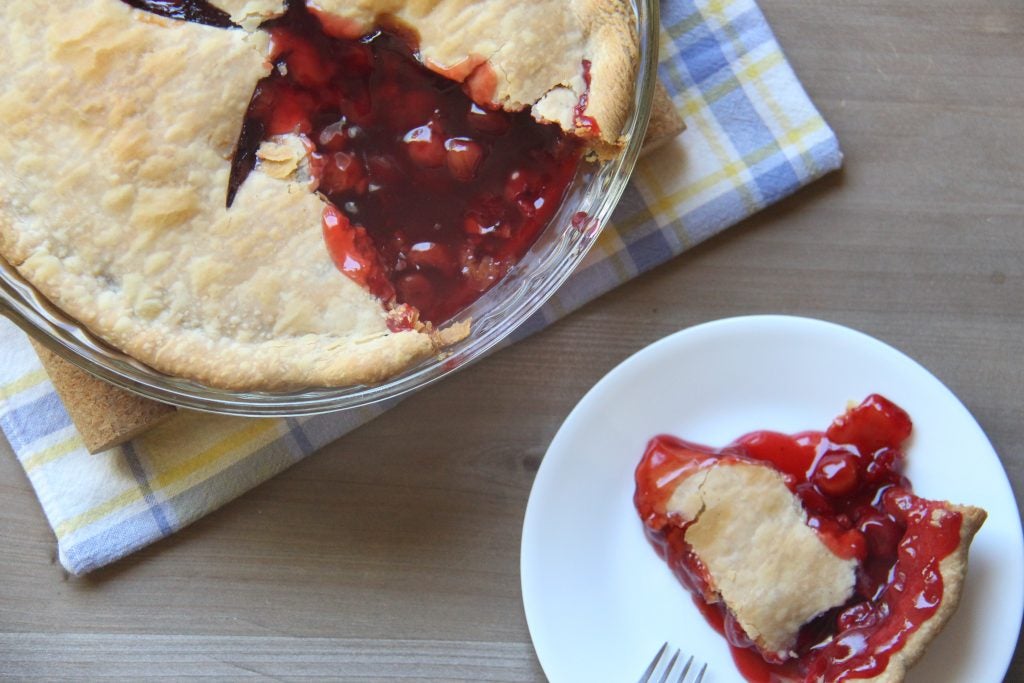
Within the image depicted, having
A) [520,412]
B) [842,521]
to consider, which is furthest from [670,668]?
[520,412]

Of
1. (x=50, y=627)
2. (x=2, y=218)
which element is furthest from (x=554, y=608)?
(x=2, y=218)

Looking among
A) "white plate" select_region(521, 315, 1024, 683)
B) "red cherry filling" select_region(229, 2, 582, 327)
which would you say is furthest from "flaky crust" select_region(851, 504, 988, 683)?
"red cherry filling" select_region(229, 2, 582, 327)

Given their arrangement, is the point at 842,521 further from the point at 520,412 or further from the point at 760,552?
the point at 520,412

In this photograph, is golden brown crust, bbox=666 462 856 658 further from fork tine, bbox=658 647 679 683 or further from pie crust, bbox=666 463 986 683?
fork tine, bbox=658 647 679 683

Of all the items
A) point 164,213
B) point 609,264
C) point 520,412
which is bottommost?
point 520,412

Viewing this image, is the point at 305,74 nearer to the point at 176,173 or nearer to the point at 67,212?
the point at 176,173
